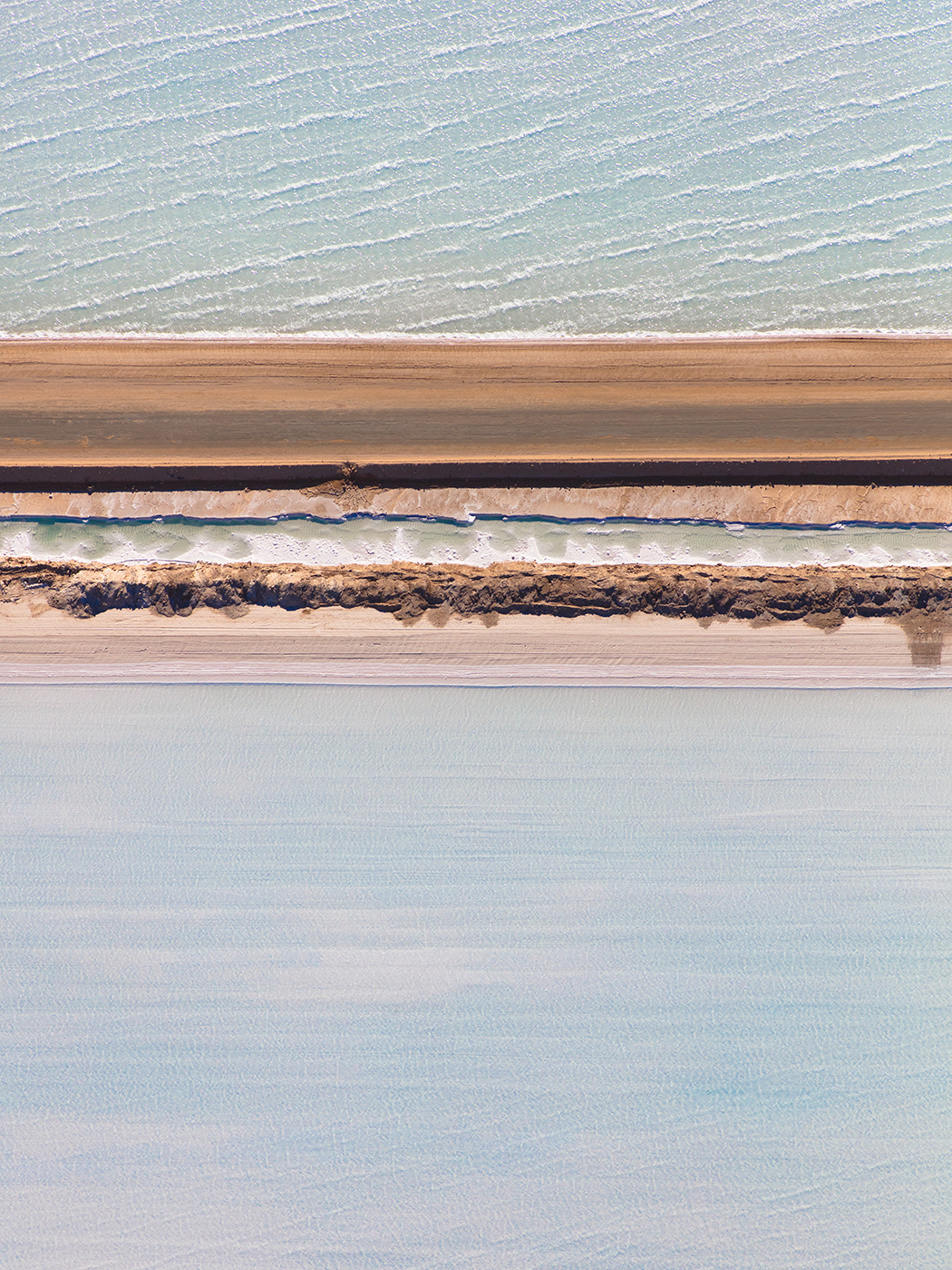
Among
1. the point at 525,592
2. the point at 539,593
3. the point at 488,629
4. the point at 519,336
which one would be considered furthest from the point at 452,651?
the point at 519,336

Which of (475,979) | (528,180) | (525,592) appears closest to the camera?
(475,979)

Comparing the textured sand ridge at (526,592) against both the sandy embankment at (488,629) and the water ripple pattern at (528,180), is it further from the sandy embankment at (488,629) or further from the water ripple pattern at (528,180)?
the water ripple pattern at (528,180)

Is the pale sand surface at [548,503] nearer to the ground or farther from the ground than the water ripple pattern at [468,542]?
farther from the ground

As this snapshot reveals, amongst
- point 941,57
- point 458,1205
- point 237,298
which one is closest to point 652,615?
point 237,298

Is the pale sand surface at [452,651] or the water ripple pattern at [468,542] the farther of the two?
the water ripple pattern at [468,542]

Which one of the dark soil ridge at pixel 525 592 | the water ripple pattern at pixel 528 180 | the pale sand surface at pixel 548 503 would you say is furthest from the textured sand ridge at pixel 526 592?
the water ripple pattern at pixel 528 180

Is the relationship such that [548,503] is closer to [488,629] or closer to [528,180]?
[488,629]
